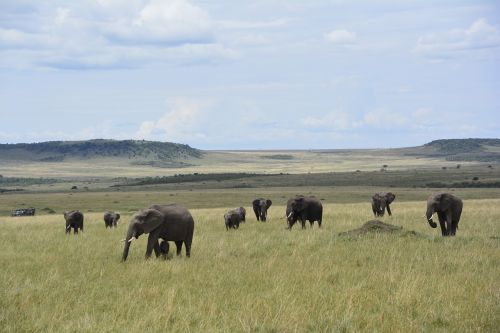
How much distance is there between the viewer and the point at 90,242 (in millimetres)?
21719

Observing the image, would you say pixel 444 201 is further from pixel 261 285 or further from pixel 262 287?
pixel 262 287

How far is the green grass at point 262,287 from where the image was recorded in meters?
9.82

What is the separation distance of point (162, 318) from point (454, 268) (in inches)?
296

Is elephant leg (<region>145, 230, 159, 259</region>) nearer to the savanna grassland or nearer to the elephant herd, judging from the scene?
the elephant herd

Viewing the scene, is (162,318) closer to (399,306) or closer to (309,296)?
(309,296)

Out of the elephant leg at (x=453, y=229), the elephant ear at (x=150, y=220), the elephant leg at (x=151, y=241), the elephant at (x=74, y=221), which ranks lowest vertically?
the elephant at (x=74, y=221)

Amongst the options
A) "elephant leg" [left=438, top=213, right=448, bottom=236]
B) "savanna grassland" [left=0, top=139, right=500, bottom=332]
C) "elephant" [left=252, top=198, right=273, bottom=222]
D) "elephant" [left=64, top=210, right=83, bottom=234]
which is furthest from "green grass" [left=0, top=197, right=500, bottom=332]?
"elephant" [left=252, top=198, right=273, bottom=222]

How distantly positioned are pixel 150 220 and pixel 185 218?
1.34 metres

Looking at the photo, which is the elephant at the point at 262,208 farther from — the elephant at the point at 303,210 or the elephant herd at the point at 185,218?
the elephant at the point at 303,210

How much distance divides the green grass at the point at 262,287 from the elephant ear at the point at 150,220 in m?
0.80

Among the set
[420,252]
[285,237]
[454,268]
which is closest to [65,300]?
[454,268]

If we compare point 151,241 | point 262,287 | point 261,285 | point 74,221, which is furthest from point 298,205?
point 262,287

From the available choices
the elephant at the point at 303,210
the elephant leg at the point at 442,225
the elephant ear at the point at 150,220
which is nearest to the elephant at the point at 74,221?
the elephant at the point at 303,210

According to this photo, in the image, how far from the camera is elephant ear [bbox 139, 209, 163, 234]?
17.1 meters
